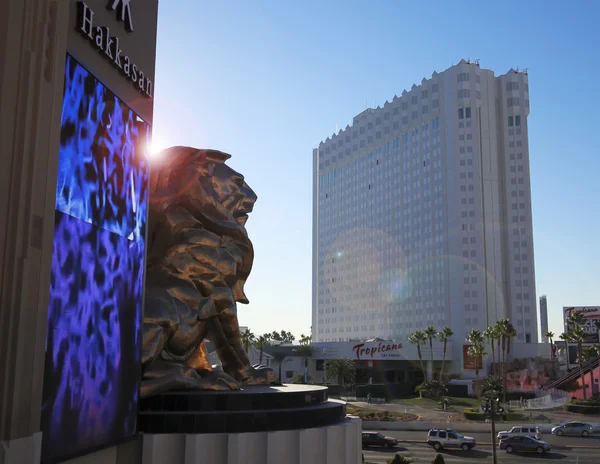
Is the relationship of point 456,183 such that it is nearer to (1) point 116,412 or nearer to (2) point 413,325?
(2) point 413,325

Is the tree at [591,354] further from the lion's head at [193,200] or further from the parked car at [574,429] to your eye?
the lion's head at [193,200]

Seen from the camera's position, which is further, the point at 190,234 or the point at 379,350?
the point at 379,350

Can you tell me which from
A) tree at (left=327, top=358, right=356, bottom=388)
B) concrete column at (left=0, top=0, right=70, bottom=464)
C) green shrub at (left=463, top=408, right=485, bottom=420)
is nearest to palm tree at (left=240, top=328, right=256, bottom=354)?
tree at (left=327, top=358, right=356, bottom=388)

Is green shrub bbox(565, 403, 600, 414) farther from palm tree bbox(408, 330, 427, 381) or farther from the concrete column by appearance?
the concrete column

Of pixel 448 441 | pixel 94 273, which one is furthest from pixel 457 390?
pixel 94 273

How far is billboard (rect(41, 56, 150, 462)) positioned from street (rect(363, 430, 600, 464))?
75.1 feet

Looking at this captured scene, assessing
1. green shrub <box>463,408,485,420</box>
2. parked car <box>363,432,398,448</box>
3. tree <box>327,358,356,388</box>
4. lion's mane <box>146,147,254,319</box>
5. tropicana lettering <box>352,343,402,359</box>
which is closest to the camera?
lion's mane <box>146,147,254,319</box>

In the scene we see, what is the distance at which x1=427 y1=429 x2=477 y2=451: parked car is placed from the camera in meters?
37.9

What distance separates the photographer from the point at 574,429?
4403cm

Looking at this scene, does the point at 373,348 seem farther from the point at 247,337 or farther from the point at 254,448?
the point at 254,448

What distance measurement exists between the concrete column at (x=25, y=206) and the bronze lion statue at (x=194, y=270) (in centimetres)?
633

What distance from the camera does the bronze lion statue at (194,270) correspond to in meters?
16.1

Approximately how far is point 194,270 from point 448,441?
2584 cm

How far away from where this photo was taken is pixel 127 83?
13.0 meters
